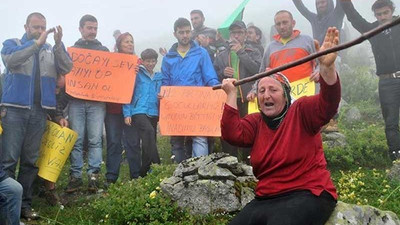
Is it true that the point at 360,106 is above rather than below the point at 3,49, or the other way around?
below

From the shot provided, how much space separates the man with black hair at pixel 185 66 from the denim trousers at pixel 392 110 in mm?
2733

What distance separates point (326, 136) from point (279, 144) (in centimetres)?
498

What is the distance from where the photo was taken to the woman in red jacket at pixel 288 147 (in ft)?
10.3

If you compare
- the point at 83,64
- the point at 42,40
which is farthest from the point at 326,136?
the point at 42,40

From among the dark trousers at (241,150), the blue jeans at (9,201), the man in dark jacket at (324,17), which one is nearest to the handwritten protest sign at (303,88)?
the dark trousers at (241,150)

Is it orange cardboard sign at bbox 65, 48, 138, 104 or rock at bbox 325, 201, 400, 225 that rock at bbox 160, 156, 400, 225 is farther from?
orange cardboard sign at bbox 65, 48, 138, 104

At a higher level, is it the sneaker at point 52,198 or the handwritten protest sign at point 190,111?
the handwritten protest sign at point 190,111

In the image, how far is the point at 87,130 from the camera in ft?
22.4

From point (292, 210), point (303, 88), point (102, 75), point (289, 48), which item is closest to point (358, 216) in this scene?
point (292, 210)

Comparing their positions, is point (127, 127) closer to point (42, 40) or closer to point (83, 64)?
point (83, 64)

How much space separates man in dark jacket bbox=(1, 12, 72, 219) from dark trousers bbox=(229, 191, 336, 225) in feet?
11.4

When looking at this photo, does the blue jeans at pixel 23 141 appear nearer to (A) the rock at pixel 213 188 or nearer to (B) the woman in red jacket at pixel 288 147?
(A) the rock at pixel 213 188

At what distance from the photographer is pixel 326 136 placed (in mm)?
8102

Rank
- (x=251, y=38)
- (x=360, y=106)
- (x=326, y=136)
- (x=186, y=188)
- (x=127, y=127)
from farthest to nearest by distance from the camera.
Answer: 1. (x=360, y=106)
2. (x=251, y=38)
3. (x=326, y=136)
4. (x=127, y=127)
5. (x=186, y=188)
